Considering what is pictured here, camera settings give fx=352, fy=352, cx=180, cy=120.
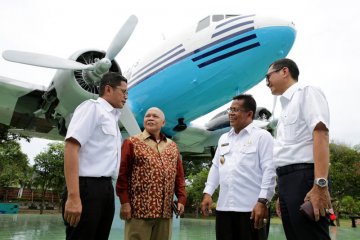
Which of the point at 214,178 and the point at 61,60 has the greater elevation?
the point at 61,60

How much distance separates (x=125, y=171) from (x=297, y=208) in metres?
1.75

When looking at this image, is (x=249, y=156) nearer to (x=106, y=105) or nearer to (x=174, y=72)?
(x=106, y=105)

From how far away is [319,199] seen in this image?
8.48 feet

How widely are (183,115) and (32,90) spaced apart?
5.07 m

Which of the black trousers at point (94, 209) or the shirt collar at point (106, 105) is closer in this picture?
the black trousers at point (94, 209)

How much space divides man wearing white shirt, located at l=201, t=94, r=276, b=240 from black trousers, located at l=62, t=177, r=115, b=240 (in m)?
1.21

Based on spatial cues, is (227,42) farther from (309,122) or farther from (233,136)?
(309,122)

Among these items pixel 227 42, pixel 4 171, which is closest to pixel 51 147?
pixel 4 171

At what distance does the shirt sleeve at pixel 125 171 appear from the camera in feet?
11.7

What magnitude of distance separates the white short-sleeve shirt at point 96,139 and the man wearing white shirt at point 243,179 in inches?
48.1

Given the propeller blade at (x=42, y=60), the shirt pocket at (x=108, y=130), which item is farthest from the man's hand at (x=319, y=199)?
the propeller blade at (x=42, y=60)

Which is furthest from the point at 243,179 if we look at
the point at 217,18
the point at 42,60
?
the point at 217,18

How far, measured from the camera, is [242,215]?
3562mm

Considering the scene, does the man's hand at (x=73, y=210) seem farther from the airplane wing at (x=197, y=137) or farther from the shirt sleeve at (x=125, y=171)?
the airplane wing at (x=197, y=137)
